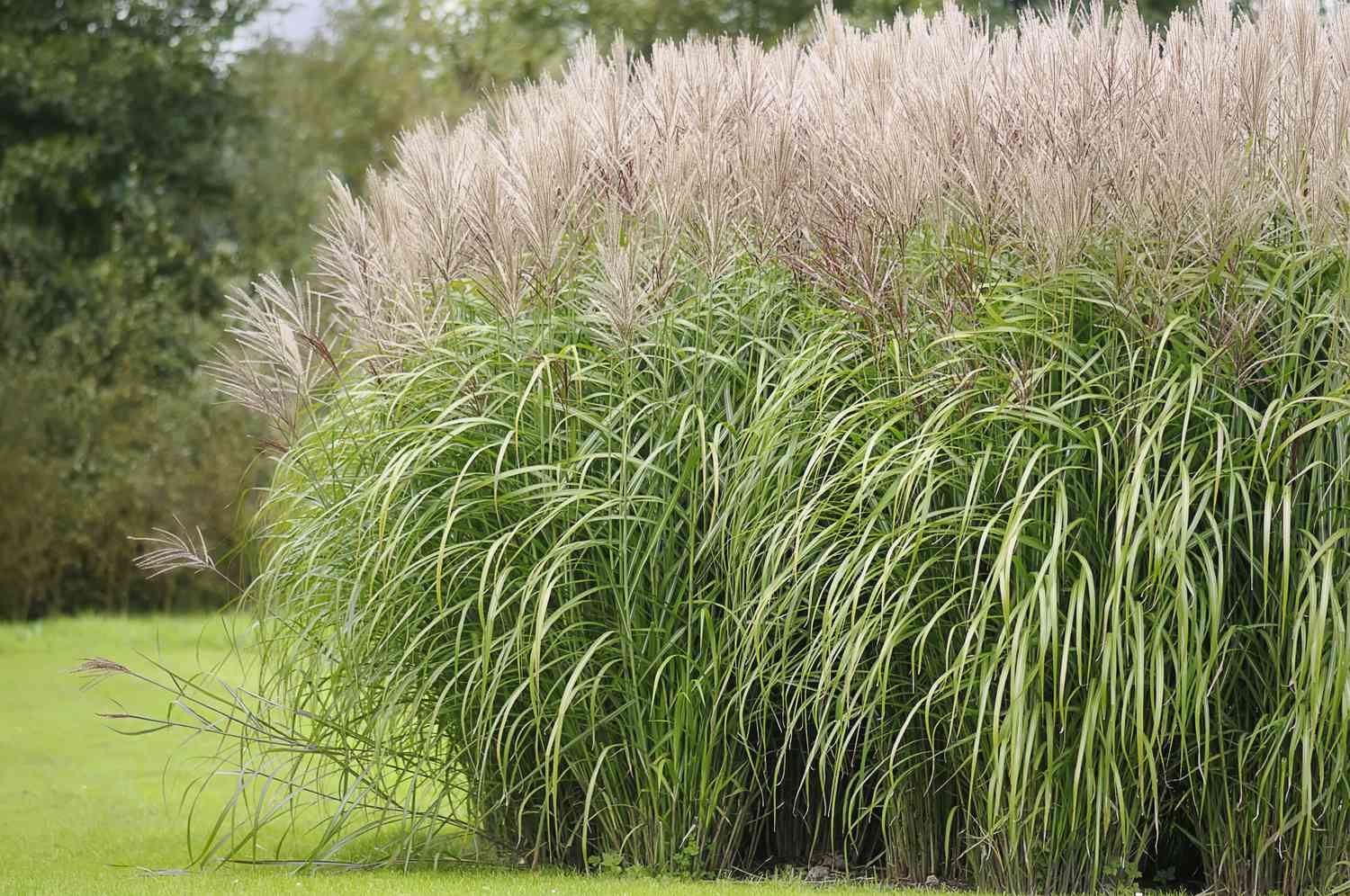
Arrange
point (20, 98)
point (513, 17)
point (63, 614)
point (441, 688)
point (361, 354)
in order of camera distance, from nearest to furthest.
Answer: point (441, 688) → point (361, 354) → point (63, 614) → point (20, 98) → point (513, 17)

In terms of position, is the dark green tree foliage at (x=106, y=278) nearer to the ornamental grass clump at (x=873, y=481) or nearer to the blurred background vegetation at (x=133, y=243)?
the blurred background vegetation at (x=133, y=243)

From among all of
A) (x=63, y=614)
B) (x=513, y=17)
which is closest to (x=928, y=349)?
(x=63, y=614)

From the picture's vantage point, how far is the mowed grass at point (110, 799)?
413cm

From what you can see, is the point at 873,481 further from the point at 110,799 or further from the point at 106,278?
the point at 106,278

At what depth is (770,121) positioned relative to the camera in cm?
488

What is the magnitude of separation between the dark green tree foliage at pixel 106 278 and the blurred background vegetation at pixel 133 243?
2 cm

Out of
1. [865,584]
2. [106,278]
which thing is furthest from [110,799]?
[106,278]

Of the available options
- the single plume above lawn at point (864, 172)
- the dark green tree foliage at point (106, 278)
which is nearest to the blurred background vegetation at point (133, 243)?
the dark green tree foliage at point (106, 278)

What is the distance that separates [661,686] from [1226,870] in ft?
5.42

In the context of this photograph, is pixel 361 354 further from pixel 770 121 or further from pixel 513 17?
pixel 513 17

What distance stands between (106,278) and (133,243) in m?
0.68

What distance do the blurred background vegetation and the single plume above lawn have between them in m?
7.93

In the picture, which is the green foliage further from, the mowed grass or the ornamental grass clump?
the mowed grass

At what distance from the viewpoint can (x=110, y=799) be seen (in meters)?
6.68
